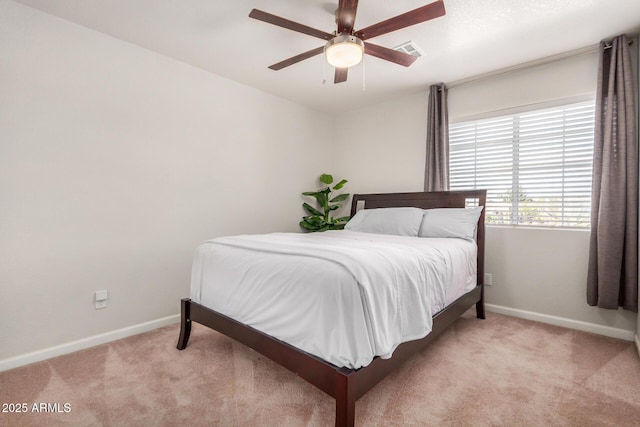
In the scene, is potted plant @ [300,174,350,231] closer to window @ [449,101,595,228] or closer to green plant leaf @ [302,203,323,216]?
green plant leaf @ [302,203,323,216]

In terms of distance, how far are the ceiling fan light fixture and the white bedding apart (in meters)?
1.27

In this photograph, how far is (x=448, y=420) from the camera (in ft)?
5.04

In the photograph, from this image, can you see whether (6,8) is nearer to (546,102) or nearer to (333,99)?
(333,99)

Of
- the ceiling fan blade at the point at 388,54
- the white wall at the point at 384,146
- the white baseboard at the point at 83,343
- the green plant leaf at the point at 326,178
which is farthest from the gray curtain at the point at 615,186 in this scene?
the white baseboard at the point at 83,343

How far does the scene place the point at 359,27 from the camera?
239cm

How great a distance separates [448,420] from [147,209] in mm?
2701

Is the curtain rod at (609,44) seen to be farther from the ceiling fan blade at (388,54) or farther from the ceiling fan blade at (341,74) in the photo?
the ceiling fan blade at (341,74)

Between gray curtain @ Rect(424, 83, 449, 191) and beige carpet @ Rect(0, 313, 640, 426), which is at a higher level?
gray curtain @ Rect(424, 83, 449, 191)

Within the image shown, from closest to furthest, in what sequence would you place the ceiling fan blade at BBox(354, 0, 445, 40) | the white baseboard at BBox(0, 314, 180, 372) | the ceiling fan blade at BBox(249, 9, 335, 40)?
the ceiling fan blade at BBox(354, 0, 445, 40)
the ceiling fan blade at BBox(249, 9, 335, 40)
the white baseboard at BBox(0, 314, 180, 372)

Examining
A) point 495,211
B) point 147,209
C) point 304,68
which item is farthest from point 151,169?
point 495,211

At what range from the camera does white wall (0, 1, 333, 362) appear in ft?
6.93

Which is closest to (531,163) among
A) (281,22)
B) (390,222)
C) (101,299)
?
(390,222)

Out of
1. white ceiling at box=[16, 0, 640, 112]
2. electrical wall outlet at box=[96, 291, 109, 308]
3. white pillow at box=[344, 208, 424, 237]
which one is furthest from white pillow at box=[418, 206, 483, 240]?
electrical wall outlet at box=[96, 291, 109, 308]

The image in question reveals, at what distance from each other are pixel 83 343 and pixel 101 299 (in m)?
0.33
